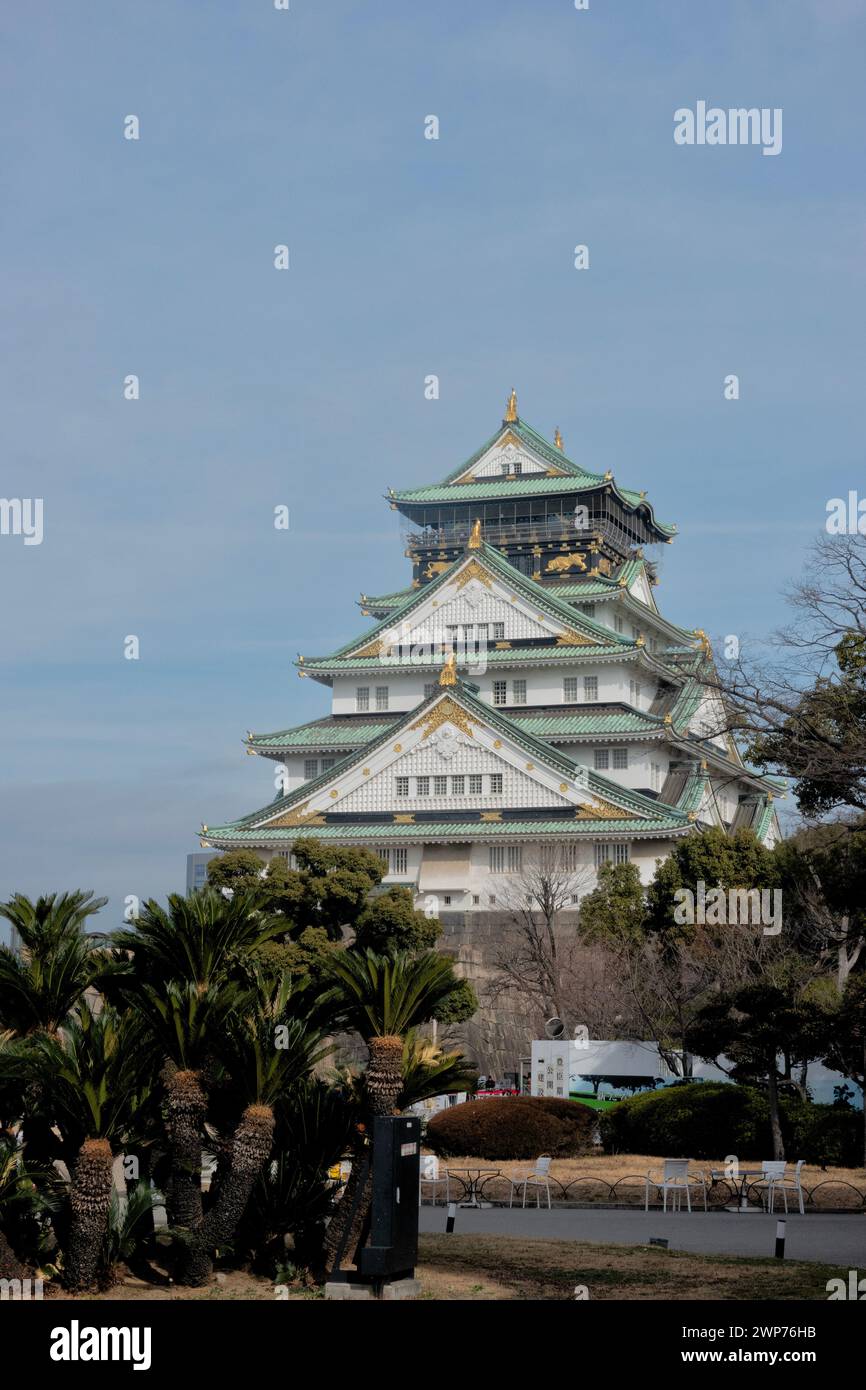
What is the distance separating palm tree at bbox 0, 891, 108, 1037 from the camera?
18.4m

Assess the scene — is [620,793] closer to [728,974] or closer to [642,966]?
[642,966]

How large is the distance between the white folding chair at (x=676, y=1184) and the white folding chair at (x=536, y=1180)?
1.66 metres

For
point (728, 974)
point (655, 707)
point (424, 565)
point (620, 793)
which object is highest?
point (424, 565)

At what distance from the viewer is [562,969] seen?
4722cm

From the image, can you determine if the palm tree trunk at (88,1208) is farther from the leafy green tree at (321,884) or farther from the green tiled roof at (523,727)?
the green tiled roof at (523,727)

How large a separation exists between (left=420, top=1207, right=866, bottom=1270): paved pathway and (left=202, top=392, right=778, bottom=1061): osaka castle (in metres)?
28.8

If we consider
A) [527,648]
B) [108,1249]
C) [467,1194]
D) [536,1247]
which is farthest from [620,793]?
[108,1249]

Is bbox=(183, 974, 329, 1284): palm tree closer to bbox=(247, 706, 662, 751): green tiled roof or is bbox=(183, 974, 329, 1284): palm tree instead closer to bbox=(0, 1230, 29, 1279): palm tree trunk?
bbox=(0, 1230, 29, 1279): palm tree trunk

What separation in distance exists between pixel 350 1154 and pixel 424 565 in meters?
55.6

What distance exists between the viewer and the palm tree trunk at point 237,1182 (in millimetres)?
17359

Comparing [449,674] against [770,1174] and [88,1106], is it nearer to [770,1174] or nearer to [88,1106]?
[770,1174]

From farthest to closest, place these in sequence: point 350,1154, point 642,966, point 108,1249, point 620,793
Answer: point 620,793, point 642,966, point 350,1154, point 108,1249

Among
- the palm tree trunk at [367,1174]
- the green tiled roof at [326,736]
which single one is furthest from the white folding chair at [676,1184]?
the green tiled roof at [326,736]
